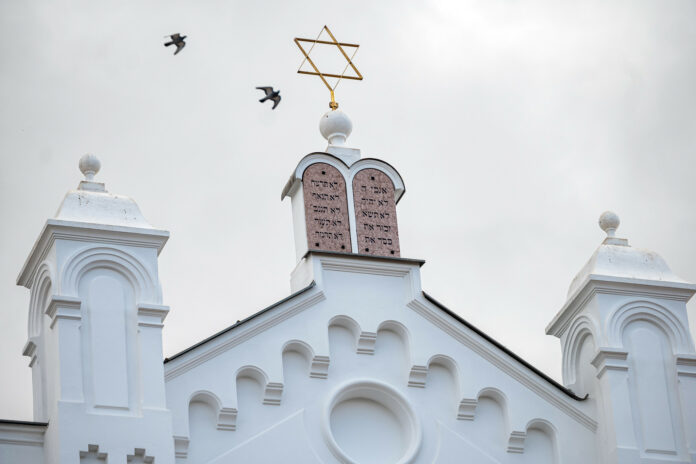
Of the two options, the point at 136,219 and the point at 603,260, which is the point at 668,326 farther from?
the point at 136,219

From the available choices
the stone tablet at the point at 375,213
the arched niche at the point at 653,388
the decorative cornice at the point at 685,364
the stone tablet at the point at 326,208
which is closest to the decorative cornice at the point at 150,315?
the stone tablet at the point at 326,208

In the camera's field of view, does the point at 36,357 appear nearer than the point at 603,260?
Yes

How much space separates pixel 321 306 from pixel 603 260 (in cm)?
420

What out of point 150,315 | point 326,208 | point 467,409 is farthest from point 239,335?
point 467,409

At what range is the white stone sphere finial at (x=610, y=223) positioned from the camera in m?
24.9

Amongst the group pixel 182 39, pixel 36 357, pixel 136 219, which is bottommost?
pixel 36 357

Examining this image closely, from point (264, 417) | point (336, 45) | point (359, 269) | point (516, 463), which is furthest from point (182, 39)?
point (516, 463)

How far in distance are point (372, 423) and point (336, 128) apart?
464 centimetres

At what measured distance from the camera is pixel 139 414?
68.3 ft

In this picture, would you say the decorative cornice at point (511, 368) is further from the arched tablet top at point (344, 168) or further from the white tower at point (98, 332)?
the white tower at point (98, 332)

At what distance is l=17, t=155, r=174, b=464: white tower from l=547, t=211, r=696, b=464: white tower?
6.08 metres

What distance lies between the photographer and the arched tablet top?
24172 mm

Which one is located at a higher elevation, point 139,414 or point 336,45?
point 336,45

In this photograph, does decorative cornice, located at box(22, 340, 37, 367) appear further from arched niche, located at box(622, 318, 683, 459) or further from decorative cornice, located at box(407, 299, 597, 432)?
arched niche, located at box(622, 318, 683, 459)
